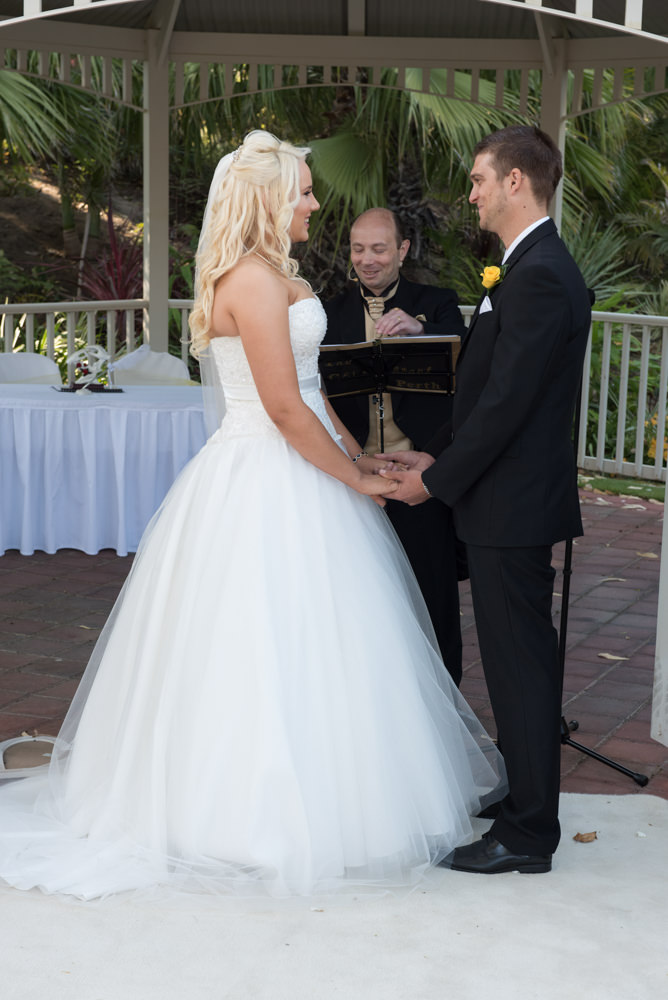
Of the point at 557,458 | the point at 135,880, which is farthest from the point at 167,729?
the point at 557,458

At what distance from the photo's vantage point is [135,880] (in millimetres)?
3354

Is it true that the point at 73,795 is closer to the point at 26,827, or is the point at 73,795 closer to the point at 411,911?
the point at 26,827

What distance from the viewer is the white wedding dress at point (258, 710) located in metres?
3.38

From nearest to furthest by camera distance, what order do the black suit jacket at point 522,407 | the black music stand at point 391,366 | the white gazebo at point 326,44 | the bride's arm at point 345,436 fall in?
the black suit jacket at point 522,407
the black music stand at point 391,366
the bride's arm at point 345,436
the white gazebo at point 326,44

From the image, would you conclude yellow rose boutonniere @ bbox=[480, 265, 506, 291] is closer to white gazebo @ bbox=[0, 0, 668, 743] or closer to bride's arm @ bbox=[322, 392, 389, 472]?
bride's arm @ bbox=[322, 392, 389, 472]

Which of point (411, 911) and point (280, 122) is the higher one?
point (280, 122)

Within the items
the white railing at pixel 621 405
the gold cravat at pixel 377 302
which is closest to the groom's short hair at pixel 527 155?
the gold cravat at pixel 377 302

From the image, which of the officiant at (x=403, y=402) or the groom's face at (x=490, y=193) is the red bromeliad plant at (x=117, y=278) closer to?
the officiant at (x=403, y=402)

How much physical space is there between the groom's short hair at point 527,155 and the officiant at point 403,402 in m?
0.94

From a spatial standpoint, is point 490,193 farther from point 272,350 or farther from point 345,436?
point 345,436

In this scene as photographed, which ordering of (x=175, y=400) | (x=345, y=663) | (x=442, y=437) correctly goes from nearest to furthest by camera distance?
(x=345, y=663) < (x=442, y=437) < (x=175, y=400)

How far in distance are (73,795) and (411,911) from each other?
3.60 feet

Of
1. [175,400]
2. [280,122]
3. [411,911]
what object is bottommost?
[411,911]

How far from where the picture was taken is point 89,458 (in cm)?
686
